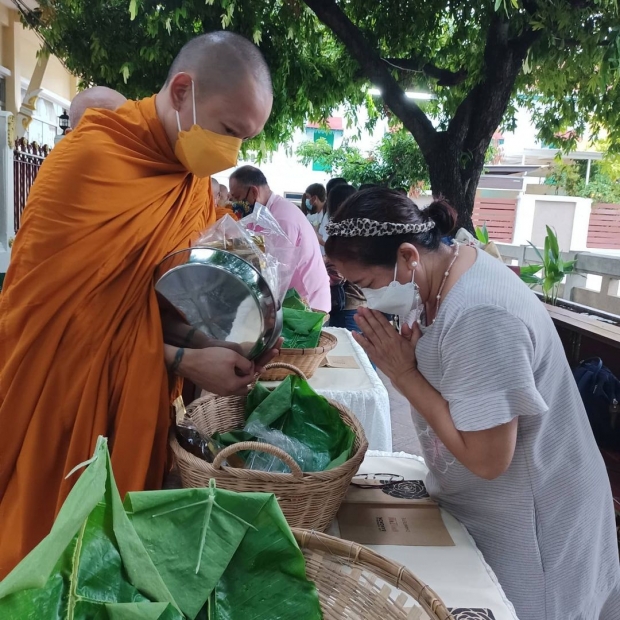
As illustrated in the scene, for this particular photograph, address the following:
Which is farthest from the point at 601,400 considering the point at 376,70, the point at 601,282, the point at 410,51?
the point at 410,51

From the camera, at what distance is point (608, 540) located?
1.24 m

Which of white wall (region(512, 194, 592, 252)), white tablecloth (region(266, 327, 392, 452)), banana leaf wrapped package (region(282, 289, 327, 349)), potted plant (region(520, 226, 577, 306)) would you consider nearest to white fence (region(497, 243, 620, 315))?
potted plant (region(520, 226, 577, 306))

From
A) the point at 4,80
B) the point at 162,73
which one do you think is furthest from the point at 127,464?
the point at 4,80

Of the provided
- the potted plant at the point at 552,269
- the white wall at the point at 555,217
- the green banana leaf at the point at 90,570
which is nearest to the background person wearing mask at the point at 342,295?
the potted plant at the point at 552,269

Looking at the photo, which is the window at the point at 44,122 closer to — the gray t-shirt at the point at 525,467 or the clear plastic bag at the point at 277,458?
the clear plastic bag at the point at 277,458

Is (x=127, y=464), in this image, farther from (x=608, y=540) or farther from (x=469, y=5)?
(x=469, y=5)

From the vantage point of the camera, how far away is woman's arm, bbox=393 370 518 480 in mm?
997

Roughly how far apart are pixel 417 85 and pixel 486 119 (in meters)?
1.38

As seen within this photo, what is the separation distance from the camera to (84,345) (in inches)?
43.2

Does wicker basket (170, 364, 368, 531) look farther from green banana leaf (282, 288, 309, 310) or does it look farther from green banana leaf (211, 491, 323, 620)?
green banana leaf (282, 288, 309, 310)

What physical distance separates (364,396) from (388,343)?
79 cm

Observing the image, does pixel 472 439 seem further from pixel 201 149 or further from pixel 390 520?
pixel 201 149

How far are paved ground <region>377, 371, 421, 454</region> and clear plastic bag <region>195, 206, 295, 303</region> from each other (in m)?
2.34

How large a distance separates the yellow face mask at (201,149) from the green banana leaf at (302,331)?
824 mm
